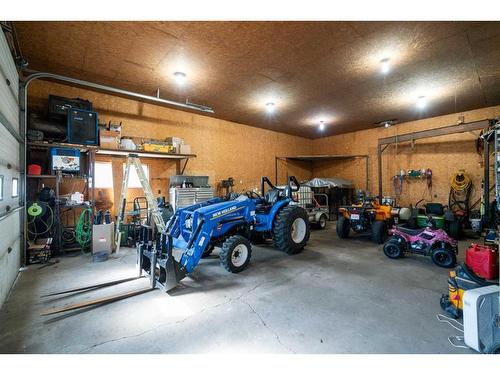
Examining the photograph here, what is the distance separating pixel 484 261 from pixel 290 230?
2.85 metres

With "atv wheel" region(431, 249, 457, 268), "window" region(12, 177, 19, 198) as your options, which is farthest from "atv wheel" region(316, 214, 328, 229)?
"window" region(12, 177, 19, 198)

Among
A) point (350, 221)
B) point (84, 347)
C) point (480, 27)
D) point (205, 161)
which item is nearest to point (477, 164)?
point (350, 221)

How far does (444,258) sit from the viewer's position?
3.93 m

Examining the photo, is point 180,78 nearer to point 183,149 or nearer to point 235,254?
point 183,149

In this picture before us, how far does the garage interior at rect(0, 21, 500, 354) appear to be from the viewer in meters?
2.32

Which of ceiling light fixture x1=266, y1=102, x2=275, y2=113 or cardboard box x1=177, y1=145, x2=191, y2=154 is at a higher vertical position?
ceiling light fixture x1=266, y1=102, x2=275, y2=113

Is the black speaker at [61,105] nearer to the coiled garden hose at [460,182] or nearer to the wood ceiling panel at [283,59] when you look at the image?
the wood ceiling panel at [283,59]

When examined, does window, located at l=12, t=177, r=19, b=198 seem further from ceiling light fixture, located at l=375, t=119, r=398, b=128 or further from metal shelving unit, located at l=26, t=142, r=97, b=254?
ceiling light fixture, located at l=375, t=119, r=398, b=128

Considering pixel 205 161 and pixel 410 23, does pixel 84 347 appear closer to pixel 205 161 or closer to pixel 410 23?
pixel 410 23

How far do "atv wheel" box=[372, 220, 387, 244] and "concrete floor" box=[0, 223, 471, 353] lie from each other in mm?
1496

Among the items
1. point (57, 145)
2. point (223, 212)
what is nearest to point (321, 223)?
point (223, 212)

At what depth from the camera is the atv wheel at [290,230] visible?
4.55 m

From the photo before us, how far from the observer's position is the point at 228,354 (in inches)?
76.0

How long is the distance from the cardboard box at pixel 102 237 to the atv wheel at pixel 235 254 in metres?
2.82
